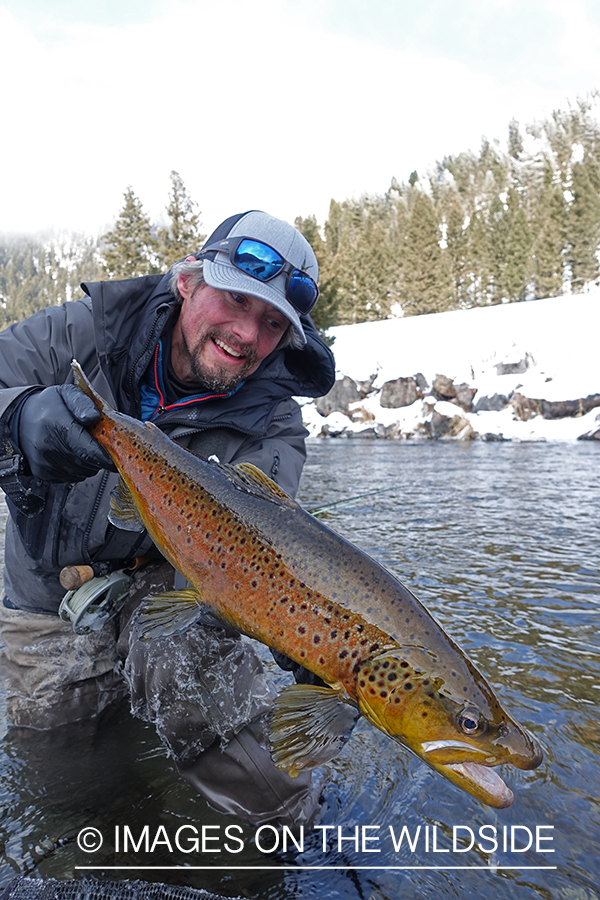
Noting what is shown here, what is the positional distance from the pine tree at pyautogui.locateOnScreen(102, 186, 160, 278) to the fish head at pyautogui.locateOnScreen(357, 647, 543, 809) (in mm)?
39794

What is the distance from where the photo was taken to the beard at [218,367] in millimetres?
3068

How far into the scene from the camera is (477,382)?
105 feet

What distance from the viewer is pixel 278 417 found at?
3.42m

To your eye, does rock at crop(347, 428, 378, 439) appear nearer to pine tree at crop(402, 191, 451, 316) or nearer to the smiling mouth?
the smiling mouth

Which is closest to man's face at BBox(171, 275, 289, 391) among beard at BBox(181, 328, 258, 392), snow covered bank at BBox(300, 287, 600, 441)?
beard at BBox(181, 328, 258, 392)

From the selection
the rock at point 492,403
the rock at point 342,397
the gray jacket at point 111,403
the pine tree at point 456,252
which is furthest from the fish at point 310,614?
the pine tree at point 456,252

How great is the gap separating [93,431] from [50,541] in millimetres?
933

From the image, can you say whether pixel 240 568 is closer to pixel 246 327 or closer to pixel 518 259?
pixel 246 327

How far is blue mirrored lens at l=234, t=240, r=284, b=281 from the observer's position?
306 centimetres

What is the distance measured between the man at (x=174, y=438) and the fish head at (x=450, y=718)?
104 cm

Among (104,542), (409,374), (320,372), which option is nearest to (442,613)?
(320,372)

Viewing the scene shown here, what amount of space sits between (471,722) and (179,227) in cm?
4262

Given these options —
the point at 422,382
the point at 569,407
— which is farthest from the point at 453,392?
the point at 569,407

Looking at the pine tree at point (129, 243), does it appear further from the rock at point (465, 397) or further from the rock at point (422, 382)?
the rock at point (465, 397)
